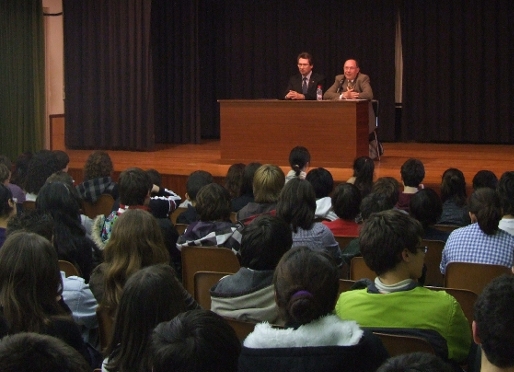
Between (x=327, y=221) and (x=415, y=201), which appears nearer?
(x=415, y=201)

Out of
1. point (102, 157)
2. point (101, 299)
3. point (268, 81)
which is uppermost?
point (268, 81)

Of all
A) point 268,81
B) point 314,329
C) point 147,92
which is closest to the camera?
point 314,329

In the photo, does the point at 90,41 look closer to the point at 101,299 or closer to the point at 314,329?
the point at 101,299

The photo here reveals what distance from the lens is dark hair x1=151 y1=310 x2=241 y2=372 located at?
1620mm

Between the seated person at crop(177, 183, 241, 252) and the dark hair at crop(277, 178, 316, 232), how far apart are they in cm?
30

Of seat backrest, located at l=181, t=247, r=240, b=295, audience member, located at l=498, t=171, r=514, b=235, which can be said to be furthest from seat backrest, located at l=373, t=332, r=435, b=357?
audience member, located at l=498, t=171, r=514, b=235

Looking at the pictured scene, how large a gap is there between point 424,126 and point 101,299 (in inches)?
367

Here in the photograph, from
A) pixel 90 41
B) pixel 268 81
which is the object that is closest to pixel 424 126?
pixel 268 81

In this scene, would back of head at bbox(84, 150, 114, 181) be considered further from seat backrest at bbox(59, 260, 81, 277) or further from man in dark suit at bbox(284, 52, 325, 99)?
man in dark suit at bbox(284, 52, 325, 99)

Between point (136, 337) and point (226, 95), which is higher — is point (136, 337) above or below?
below

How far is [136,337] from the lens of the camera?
2.13 meters

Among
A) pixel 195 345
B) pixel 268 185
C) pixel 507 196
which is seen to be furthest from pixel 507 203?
pixel 195 345

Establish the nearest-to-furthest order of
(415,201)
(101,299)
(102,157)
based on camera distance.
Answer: (101,299)
(415,201)
(102,157)

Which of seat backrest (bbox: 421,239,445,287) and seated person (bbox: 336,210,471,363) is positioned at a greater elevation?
seated person (bbox: 336,210,471,363)
